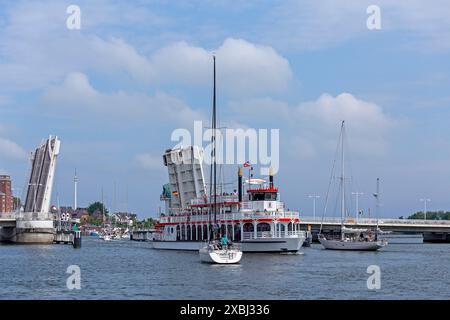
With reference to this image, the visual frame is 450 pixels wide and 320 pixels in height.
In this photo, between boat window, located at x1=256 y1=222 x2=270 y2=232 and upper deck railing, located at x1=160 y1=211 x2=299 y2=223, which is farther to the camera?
boat window, located at x1=256 y1=222 x2=270 y2=232

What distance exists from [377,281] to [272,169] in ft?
109

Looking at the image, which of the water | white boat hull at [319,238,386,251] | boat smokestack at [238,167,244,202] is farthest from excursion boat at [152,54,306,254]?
white boat hull at [319,238,386,251]

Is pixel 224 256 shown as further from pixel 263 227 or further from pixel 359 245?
pixel 359 245

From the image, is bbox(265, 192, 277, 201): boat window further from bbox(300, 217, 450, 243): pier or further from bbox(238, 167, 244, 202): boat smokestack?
bbox(300, 217, 450, 243): pier

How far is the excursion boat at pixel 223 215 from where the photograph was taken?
78188 millimetres

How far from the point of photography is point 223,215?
8375cm

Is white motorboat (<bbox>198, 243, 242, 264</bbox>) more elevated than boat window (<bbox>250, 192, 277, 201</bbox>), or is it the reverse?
boat window (<bbox>250, 192, 277, 201</bbox>)

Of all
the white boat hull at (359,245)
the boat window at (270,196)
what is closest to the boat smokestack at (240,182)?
the boat window at (270,196)

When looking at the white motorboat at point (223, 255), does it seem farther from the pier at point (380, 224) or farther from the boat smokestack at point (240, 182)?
the pier at point (380, 224)

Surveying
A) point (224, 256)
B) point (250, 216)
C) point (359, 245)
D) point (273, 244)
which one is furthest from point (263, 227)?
point (359, 245)

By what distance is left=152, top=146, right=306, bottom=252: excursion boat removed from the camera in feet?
257

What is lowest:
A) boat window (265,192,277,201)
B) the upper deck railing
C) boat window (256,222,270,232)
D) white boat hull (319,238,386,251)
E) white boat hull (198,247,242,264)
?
white boat hull (319,238,386,251)
